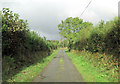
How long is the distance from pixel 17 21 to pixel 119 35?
8319mm

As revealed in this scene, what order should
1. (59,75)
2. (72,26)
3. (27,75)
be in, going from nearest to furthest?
(27,75) → (59,75) → (72,26)

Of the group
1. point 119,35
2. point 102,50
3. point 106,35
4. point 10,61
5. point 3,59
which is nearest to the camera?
point 119,35

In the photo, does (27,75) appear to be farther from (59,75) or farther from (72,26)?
(72,26)

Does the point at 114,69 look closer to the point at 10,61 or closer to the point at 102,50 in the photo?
the point at 102,50

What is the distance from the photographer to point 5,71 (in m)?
6.93

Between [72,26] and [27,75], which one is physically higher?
[72,26]

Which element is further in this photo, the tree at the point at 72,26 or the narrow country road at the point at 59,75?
the tree at the point at 72,26

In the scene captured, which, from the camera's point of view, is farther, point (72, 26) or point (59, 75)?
point (72, 26)

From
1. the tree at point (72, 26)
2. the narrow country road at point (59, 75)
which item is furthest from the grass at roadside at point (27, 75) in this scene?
the tree at point (72, 26)

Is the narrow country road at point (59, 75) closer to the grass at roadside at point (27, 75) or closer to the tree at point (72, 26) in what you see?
the grass at roadside at point (27, 75)

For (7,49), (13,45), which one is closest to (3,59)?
(7,49)

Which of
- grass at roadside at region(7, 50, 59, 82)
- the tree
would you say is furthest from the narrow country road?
the tree

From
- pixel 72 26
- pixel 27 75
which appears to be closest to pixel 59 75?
pixel 27 75

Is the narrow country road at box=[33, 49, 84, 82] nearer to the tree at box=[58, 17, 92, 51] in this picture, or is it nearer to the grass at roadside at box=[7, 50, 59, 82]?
the grass at roadside at box=[7, 50, 59, 82]
